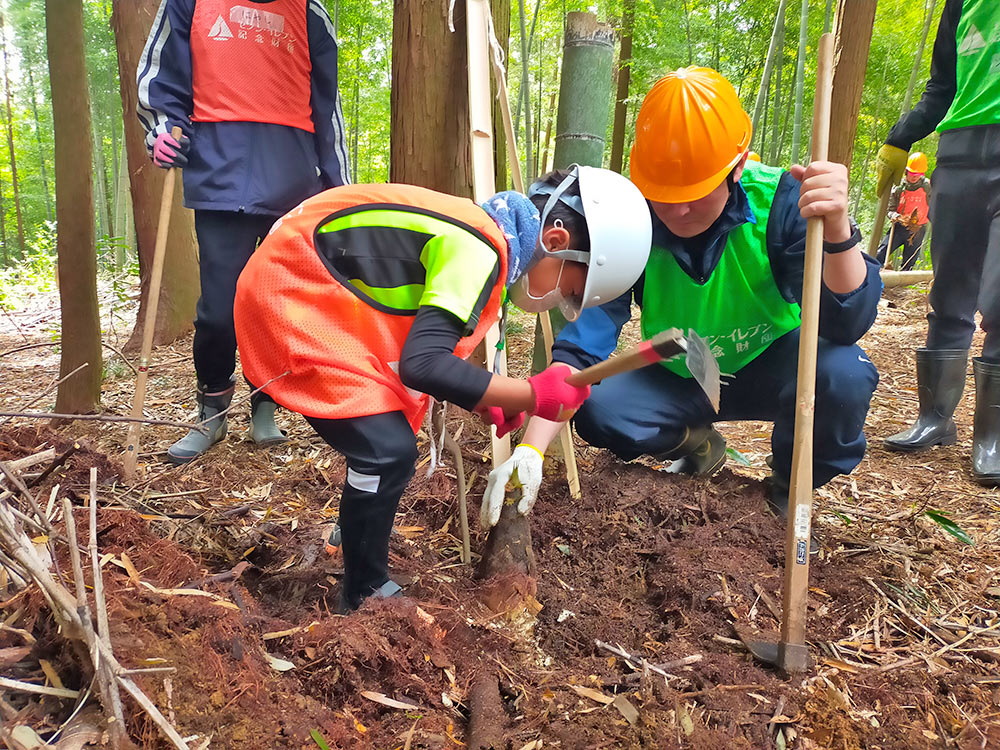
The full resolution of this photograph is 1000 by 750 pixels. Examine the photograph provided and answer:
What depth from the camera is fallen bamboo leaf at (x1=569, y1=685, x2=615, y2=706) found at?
1.47 m

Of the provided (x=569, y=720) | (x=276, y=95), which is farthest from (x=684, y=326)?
(x=276, y=95)

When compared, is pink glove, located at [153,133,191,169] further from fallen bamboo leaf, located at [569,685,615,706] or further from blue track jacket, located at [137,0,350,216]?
fallen bamboo leaf, located at [569,685,615,706]

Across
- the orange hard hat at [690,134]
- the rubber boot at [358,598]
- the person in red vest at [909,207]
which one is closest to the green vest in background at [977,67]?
the orange hard hat at [690,134]

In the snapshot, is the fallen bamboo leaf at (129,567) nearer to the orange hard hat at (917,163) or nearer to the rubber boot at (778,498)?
the rubber boot at (778,498)

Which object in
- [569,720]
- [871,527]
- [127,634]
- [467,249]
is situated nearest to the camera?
[127,634]

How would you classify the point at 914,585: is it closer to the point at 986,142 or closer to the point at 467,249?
the point at 467,249

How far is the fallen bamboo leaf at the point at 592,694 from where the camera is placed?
147cm

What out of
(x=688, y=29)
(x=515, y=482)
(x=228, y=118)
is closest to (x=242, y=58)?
(x=228, y=118)

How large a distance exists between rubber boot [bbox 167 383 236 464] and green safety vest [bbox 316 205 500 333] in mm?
1323

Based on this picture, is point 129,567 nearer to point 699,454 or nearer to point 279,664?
point 279,664

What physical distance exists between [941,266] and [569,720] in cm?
274

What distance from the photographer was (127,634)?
1168 millimetres

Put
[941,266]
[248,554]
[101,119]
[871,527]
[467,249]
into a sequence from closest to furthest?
[467,249]
[248,554]
[871,527]
[941,266]
[101,119]

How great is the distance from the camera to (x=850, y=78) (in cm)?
371
